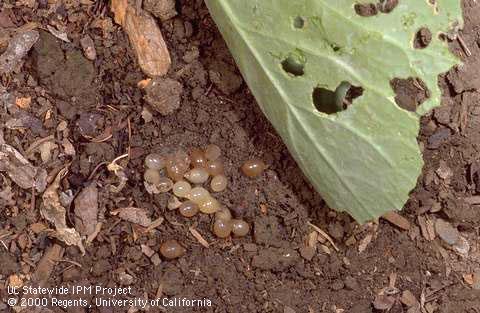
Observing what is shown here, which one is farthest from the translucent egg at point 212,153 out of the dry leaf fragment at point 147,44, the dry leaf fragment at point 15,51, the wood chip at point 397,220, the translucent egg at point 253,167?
the dry leaf fragment at point 15,51

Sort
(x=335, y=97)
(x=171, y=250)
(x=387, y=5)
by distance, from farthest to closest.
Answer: (x=171, y=250)
(x=335, y=97)
(x=387, y=5)

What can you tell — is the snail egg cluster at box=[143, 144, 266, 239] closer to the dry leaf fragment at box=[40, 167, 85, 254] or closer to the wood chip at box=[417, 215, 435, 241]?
the dry leaf fragment at box=[40, 167, 85, 254]

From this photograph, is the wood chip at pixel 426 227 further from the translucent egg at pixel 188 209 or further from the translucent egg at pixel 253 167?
the translucent egg at pixel 188 209

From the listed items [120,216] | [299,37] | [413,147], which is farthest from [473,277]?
[120,216]

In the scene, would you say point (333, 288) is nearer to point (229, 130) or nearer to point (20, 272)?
point (229, 130)

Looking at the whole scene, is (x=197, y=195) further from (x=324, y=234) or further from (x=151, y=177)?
(x=324, y=234)

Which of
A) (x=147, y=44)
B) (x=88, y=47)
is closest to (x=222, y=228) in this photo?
(x=147, y=44)

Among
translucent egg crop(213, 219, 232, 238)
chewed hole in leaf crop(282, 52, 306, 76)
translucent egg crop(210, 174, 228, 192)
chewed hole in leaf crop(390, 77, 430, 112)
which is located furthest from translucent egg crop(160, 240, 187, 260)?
chewed hole in leaf crop(390, 77, 430, 112)

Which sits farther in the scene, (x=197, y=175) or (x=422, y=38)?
(x=197, y=175)
